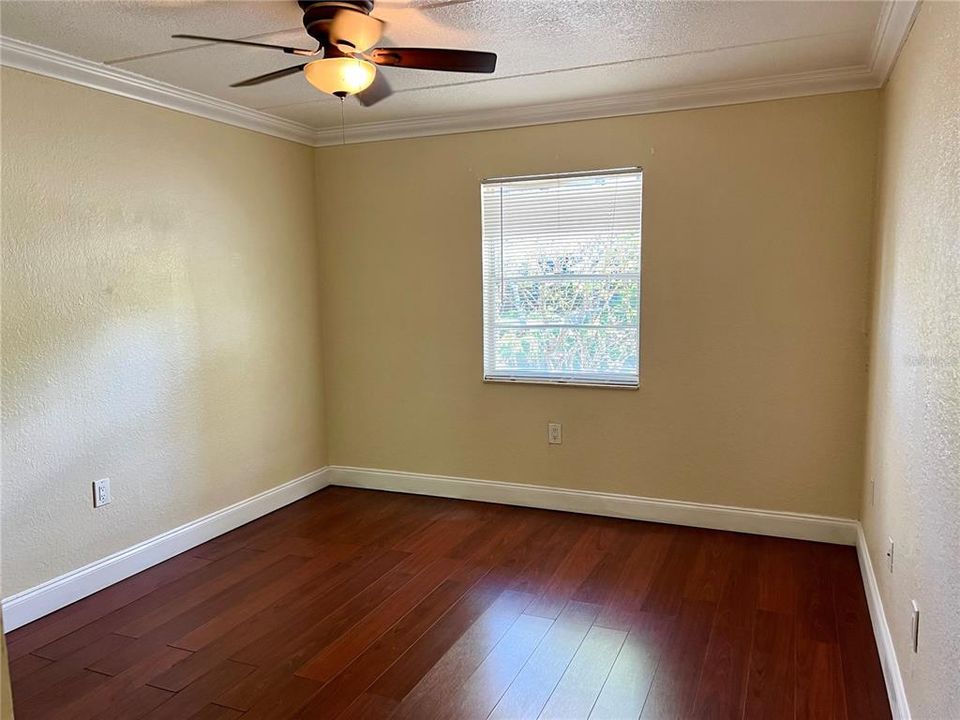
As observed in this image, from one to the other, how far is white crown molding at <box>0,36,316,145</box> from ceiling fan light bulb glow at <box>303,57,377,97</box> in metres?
1.25

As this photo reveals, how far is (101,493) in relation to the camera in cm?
306

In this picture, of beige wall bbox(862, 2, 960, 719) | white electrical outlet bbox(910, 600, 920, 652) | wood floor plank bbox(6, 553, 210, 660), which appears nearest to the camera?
beige wall bbox(862, 2, 960, 719)

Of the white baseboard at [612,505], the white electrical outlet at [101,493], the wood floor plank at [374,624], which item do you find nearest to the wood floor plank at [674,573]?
the white baseboard at [612,505]

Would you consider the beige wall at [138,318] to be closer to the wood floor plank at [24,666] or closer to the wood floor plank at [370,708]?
the wood floor plank at [24,666]

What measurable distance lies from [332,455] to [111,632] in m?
2.01

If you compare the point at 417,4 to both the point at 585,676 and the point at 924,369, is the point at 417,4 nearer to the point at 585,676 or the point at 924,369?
the point at 924,369

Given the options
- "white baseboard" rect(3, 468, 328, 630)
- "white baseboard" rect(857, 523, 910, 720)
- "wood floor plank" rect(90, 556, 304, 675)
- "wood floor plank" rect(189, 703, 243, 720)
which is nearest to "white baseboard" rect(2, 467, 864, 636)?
"white baseboard" rect(3, 468, 328, 630)

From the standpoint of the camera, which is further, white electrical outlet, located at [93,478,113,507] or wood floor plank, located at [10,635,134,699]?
white electrical outlet, located at [93,478,113,507]

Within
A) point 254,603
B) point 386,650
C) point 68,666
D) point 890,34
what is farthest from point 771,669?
point 68,666

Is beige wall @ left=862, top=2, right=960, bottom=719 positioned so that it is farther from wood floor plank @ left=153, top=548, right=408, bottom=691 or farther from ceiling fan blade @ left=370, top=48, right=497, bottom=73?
wood floor plank @ left=153, top=548, right=408, bottom=691

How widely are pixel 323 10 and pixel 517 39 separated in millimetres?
816

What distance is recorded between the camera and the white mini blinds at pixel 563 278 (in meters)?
3.75

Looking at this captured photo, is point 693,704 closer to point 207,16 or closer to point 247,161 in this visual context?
point 207,16

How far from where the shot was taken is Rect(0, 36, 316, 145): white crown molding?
266cm
